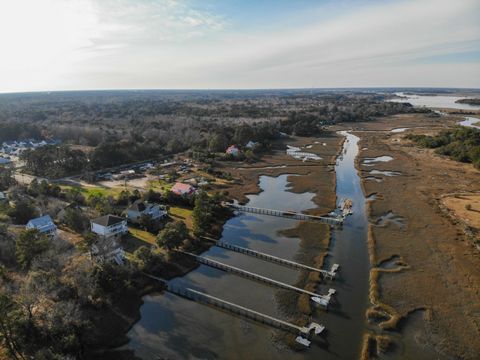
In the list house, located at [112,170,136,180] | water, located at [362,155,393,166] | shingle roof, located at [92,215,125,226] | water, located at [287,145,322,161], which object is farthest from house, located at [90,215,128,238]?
water, located at [362,155,393,166]

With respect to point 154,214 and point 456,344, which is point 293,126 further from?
point 456,344

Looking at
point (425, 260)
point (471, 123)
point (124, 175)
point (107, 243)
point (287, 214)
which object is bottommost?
point (425, 260)

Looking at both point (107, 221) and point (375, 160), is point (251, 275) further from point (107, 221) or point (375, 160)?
point (375, 160)

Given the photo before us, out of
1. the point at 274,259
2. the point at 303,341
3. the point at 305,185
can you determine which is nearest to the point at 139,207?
the point at 274,259

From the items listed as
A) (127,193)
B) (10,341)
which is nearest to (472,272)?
(10,341)

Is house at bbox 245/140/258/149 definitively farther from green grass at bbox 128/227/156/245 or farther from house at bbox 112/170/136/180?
green grass at bbox 128/227/156/245

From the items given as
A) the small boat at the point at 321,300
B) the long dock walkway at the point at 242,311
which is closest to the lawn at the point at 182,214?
the long dock walkway at the point at 242,311
